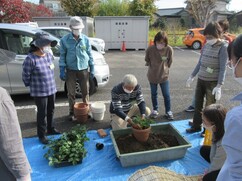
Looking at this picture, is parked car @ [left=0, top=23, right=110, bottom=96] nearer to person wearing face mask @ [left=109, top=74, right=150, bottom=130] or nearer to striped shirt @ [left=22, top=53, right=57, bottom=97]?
striped shirt @ [left=22, top=53, right=57, bottom=97]

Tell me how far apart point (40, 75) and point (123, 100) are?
4.29ft

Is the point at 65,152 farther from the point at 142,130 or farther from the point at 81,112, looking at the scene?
the point at 81,112

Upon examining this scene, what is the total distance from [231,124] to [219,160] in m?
1.43

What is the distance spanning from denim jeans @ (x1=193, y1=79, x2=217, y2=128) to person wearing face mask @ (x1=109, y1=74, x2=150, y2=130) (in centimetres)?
83

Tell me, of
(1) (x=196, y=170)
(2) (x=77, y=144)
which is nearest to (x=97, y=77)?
(2) (x=77, y=144)

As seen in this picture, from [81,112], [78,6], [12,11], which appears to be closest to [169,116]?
[81,112]

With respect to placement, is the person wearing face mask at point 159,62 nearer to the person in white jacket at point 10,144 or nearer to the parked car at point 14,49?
the parked car at point 14,49

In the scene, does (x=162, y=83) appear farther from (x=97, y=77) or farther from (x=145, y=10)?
(x=145, y=10)

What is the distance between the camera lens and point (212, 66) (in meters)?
3.36

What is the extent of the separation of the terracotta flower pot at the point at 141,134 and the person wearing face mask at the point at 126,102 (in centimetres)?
11

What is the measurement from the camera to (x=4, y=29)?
4.73 m

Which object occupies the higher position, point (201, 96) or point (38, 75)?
point (38, 75)

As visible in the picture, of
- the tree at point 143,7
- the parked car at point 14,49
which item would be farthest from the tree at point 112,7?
the parked car at point 14,49

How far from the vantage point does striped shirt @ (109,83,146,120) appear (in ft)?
11.3
